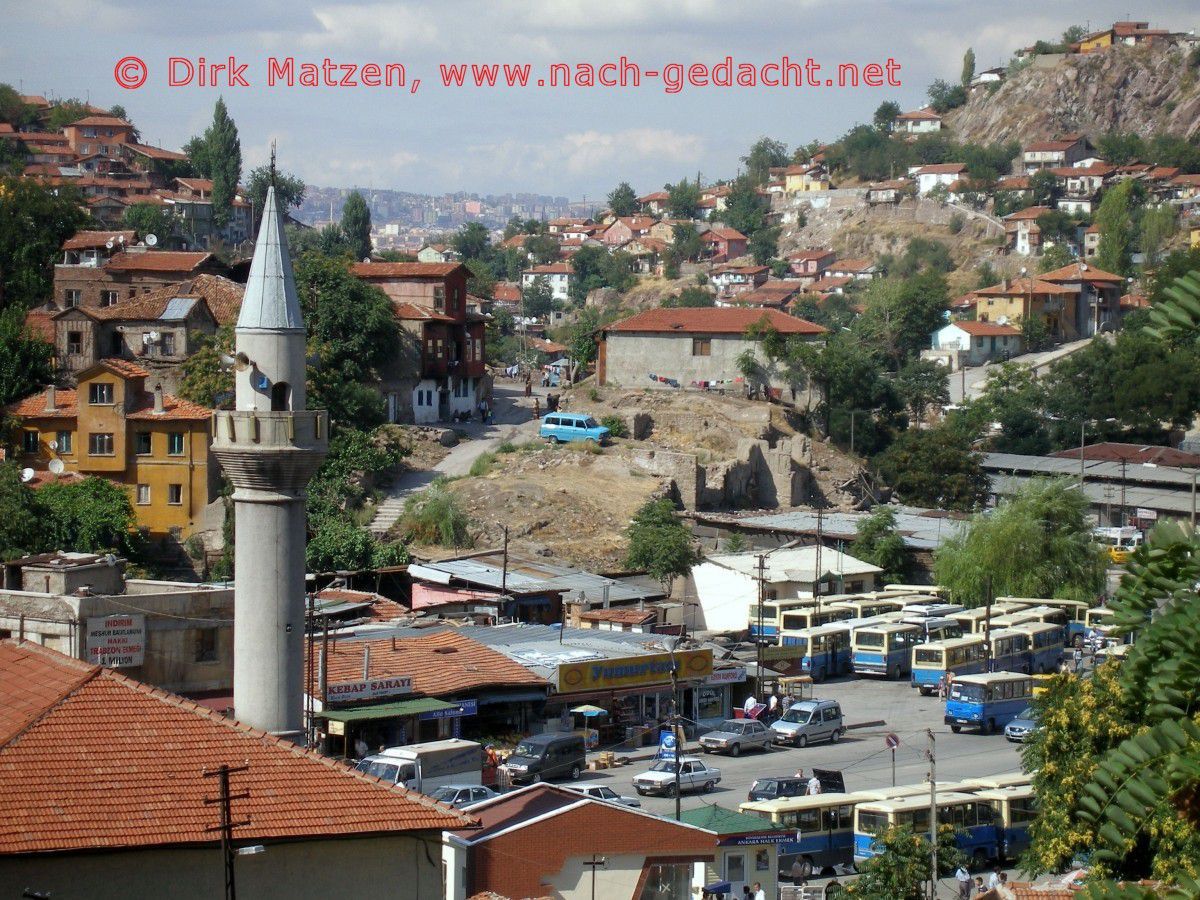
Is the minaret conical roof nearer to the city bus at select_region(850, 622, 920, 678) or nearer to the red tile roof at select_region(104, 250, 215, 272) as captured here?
the city bus at select_region(850, 622, 920, 678)

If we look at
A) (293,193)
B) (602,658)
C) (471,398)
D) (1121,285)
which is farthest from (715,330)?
(293,193)

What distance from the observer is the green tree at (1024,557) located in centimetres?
4775

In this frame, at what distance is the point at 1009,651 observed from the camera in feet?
132

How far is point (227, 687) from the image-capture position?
26.4 m

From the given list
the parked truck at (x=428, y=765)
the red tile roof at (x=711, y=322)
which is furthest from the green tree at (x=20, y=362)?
the parked truck at (x=428, y=765)

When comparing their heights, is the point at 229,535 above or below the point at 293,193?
below

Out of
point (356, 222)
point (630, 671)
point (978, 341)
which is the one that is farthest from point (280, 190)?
point (630, 671)

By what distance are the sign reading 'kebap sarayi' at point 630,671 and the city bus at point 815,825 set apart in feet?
23.2

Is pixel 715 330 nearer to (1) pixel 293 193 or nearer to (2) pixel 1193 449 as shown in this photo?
(2) pixel 1193 449

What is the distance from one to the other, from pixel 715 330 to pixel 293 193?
53.3 metres

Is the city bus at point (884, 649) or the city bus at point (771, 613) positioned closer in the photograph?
the city bus at point (884, 649)

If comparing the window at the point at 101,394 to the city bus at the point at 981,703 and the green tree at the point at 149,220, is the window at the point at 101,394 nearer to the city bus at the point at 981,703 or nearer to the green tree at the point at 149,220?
the city bus at the point at 981,703

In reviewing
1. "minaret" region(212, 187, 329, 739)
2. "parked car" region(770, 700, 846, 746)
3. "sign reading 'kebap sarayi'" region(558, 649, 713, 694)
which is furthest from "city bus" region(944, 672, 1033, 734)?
"minaret" region(212, 187, 329, 739)

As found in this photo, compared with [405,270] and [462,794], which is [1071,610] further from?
[462,794]
